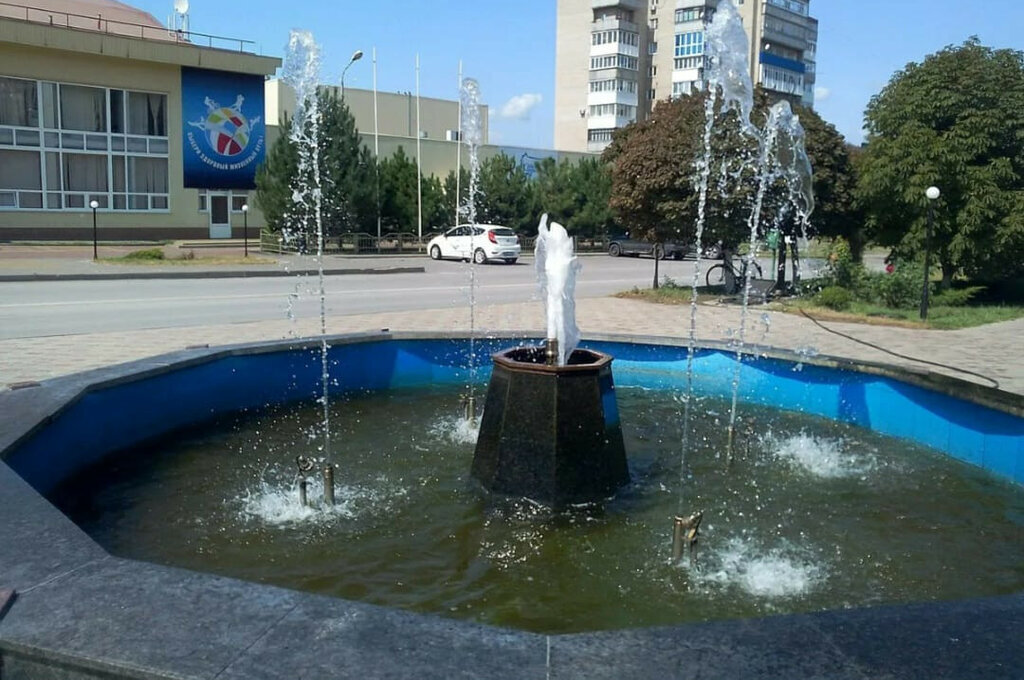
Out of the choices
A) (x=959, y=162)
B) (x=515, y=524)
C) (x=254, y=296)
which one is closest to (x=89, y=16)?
(x=254, y=296)

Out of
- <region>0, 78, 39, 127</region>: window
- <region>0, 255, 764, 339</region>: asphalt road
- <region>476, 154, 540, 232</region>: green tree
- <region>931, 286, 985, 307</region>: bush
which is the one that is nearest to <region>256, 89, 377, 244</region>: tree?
<region>476, 154, 540, 232</region>: green tree

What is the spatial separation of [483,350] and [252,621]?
26.1 ft

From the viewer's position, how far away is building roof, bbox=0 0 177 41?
118 feet

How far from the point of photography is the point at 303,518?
218 inches

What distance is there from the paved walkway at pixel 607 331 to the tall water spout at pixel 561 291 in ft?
14.6

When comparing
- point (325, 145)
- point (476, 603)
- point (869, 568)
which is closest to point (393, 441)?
point (476, 603)

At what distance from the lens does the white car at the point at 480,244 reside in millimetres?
32062

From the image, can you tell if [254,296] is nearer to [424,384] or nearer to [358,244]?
[424,384]

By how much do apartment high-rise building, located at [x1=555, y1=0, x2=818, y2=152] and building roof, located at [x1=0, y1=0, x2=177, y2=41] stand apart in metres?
41.3

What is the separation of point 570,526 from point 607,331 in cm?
847

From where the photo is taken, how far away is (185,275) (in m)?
23.1

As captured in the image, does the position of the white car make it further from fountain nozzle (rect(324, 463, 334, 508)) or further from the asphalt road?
fountain nozzle (rect(324, 463, 334, 508))

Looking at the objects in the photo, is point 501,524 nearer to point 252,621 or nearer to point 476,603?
point 476,603

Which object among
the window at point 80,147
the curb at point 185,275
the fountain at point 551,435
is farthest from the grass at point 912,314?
the window at point 80,147
